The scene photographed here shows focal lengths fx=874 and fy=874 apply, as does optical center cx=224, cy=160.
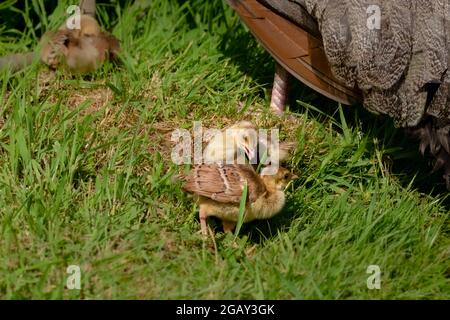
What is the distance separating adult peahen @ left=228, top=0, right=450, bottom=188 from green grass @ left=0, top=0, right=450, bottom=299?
376 millimetres

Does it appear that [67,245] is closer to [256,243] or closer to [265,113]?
[256,243]

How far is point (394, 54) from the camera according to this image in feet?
12.4

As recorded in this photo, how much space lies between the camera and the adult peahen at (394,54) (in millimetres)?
3758

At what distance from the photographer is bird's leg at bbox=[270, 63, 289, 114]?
14.6ft

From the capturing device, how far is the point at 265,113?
4457mm

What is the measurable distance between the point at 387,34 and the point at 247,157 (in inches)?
33.0

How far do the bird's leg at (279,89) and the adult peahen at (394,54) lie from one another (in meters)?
0.47

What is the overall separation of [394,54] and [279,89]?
83cm

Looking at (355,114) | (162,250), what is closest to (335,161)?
(355,114)
